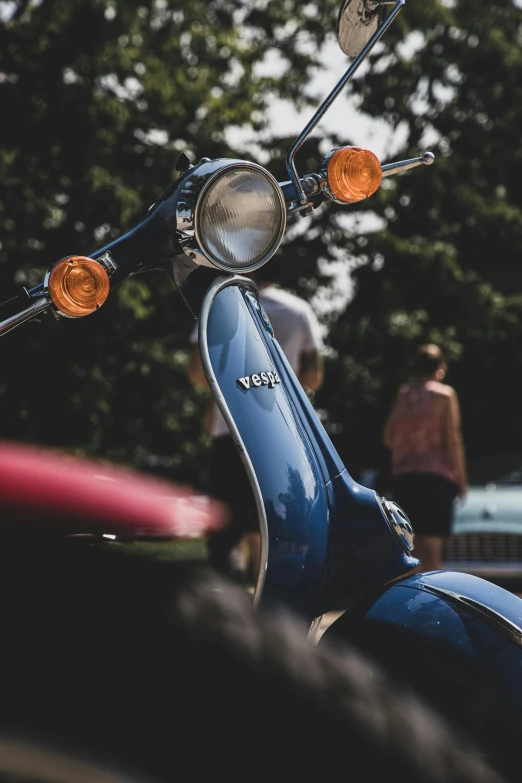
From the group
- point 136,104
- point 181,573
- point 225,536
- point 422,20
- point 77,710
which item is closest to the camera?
point 77,710

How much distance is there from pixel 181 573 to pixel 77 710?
208 mm

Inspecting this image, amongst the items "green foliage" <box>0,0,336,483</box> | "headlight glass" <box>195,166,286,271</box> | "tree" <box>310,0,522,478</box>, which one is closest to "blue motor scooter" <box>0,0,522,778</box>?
"headlight glass" <box>195,166,286,271</box>

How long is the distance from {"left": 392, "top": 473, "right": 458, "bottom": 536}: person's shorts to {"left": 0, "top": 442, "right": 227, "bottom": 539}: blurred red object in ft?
14.6

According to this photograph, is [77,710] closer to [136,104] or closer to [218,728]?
[218,728]

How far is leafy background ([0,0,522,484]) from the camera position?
37.3ft

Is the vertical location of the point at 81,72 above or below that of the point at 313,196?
above

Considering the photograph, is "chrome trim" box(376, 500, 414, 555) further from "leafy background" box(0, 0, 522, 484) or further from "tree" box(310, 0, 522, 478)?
"tree" box(310, 0, 522, 478)

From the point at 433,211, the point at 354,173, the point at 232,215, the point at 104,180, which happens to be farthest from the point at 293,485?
the point at 433,211

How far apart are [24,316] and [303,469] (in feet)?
1.89

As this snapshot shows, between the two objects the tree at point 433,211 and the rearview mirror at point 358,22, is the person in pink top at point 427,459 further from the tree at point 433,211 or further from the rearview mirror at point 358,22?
the tree at point 433,211

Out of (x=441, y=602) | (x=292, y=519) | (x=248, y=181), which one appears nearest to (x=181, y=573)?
(x=292, y=519)

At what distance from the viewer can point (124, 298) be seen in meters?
11.5

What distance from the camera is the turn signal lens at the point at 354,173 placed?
1.99 metres

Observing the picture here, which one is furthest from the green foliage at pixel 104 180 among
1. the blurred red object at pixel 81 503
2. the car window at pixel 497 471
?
the blurred red object at pixel 81 503
